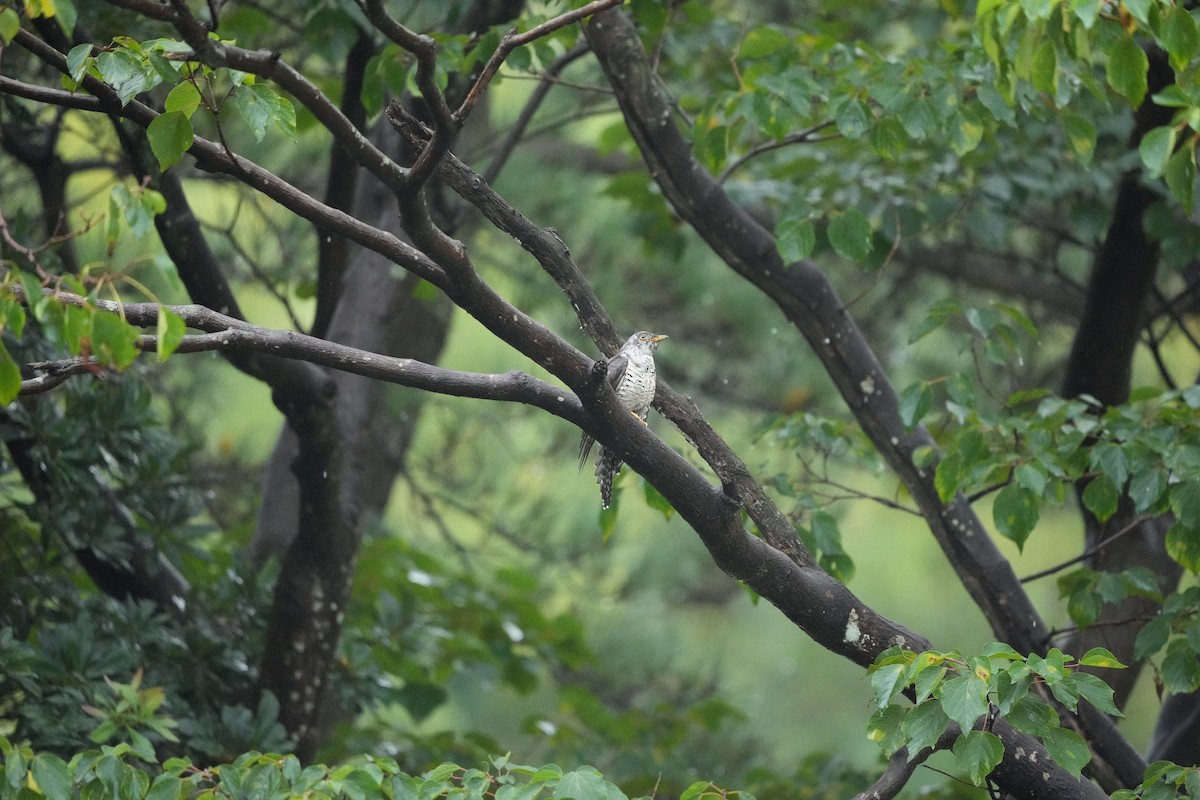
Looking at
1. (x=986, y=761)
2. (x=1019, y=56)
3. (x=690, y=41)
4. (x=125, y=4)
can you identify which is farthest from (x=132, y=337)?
(x=690, y=41)

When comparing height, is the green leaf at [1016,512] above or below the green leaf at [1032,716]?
above

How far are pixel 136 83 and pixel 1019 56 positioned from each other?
1.53 metres

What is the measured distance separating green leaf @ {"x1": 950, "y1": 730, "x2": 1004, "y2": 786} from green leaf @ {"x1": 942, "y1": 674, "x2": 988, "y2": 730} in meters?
0.08

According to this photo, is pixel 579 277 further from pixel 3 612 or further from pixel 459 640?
pixel 459 640

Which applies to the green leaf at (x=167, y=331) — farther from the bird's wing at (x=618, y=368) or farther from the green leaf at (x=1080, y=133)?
the green leaf at (x=1080, y=133)

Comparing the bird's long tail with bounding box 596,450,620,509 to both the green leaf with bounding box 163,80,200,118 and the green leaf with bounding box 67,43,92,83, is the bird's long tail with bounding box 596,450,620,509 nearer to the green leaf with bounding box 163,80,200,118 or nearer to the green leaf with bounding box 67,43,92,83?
the green leaf with bounding box 163,80,200,118

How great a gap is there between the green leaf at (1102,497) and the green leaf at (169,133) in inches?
73.4

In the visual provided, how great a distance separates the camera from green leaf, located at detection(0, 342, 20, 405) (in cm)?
143

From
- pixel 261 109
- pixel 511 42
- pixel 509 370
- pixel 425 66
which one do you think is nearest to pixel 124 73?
pixel 261 109

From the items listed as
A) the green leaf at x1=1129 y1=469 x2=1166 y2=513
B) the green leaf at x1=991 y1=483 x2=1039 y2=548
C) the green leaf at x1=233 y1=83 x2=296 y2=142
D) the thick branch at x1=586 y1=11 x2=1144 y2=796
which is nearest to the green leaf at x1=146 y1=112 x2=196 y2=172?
the green leaf at x1=233 y1=83 x2=296 y2=142

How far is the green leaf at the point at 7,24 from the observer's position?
149 centimetres

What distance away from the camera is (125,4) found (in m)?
1.51

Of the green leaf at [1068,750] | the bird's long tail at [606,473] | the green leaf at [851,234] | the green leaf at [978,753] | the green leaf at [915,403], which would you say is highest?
the green leaf at [851,234]

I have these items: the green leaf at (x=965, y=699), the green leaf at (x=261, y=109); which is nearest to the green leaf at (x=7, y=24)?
the green leaf at (x=261, y=109)
